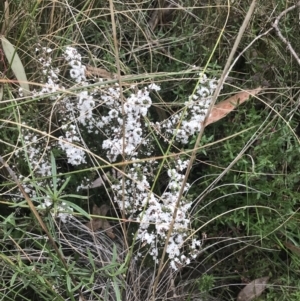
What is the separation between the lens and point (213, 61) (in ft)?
5.48

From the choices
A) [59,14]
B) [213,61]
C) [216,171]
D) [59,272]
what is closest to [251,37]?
[213,61]

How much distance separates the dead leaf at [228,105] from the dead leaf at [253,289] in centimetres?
43

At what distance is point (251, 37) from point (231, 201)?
49cm

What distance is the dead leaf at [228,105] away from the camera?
1504mm

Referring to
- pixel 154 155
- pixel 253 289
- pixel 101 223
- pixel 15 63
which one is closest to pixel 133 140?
pixel 154 155

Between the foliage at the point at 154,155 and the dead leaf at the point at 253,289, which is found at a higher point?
the foliage at the point at 154,155

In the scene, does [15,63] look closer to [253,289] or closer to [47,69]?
[47,69]

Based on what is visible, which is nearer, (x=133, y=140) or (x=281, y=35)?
(x=133, y=140)

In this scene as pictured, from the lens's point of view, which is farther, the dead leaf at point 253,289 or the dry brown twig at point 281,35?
the dry brown twig at point 281,35

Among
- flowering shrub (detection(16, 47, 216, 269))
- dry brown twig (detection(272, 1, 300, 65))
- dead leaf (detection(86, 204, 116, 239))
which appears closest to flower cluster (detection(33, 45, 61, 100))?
flowering shrub (detection(16, 47, 216, 269))

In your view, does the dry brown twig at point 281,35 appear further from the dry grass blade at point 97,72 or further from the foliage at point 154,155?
the dry grass blade at point 97,72

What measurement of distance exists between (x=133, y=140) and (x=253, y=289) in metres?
0.49

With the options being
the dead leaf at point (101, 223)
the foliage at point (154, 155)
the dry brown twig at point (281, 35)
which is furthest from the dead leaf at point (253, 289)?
the dry brown twig at point (281, 35)

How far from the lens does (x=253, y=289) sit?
4.74 feet
